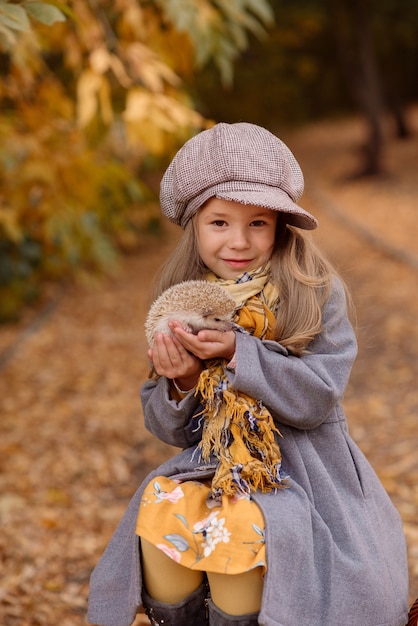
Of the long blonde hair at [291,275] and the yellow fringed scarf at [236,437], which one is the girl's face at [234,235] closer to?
the long blonde hair at [291,275]

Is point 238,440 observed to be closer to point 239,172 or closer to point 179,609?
point 179,609

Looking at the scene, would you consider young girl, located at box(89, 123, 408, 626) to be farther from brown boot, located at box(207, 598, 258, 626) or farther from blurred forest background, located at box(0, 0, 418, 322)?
blurred forest background, located at box(0, 0, 418, 322)

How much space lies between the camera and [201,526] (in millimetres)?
1775

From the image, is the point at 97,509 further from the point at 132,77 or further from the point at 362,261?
the point at 362,261

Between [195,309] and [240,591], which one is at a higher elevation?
[195,309]

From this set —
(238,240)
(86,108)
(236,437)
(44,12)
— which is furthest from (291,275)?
(86,108)

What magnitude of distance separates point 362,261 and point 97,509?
5.98 metres

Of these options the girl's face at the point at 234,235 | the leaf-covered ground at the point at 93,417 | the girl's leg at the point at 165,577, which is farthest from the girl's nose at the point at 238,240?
the girl's leg at the point at 165,577

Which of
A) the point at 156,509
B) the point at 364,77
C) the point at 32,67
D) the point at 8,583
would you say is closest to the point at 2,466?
the point at 8,583

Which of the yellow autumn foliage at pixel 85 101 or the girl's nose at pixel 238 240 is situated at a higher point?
the yellow autumn foliage at pixel 85 101

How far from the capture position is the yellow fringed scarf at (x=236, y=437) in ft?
5.84

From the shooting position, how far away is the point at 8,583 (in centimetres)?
311

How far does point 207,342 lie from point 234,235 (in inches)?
11.2

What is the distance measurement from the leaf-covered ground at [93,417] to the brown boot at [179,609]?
2.70ft
